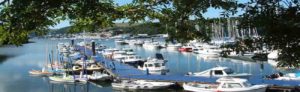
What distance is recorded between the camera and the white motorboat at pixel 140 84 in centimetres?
3675

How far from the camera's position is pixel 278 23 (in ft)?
17.0

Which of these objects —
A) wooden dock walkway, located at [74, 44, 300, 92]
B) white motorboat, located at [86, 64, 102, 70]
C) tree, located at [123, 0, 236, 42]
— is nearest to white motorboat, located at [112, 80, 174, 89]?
wooden dock walkway, located at [74, 44, 300, 92]

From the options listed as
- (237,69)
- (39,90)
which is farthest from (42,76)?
(237,69)

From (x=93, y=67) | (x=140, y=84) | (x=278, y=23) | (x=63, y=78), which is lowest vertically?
(x=140, y=84)

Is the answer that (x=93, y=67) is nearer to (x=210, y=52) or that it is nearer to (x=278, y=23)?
(x=210, y=52)

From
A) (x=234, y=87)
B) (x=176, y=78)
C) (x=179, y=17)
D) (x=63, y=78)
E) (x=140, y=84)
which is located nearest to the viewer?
(x=179, y=17)

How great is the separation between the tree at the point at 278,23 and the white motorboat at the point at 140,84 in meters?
31.2

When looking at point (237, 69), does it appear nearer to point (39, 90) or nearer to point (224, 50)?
point (39, 90)

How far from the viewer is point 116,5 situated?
7.88 meters

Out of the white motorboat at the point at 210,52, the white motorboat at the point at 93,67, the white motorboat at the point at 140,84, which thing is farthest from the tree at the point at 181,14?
the white motorboat at the point at 210,52

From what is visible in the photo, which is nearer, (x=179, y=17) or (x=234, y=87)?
(x=179, y=17)

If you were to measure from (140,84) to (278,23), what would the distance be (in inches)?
1284

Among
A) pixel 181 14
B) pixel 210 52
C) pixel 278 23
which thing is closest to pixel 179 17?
pixel 181 14

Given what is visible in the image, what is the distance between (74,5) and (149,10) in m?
1.79
